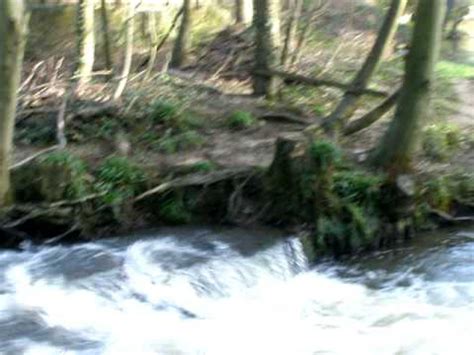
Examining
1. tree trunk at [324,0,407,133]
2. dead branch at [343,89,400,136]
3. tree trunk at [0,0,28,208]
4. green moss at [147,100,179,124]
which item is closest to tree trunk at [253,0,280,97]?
tree trunk at [324,0,407,133]

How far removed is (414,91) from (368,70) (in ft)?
8.90

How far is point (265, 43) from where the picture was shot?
14.7 metres

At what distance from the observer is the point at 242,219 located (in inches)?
407

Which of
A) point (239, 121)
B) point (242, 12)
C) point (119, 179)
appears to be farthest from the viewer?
point (242, 12)

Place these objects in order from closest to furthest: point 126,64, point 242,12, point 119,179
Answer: point 119,179 → point 126,64 → point 242,12

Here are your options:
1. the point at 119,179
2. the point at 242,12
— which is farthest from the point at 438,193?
the point at 242,12

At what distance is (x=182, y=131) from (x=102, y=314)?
16.1 feet

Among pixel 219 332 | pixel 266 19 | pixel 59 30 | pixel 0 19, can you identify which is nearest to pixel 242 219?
pixel 219 332


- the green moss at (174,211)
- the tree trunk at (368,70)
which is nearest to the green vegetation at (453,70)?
the tree trunk at (368,70)

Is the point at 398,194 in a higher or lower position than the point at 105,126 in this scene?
lower

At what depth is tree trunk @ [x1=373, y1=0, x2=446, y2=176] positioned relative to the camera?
10.2m

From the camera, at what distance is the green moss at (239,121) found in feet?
42.6

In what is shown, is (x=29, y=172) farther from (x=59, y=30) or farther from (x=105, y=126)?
(x=59, y=30)

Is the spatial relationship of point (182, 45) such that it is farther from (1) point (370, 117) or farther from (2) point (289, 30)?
(1) point (370, 117)
